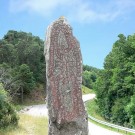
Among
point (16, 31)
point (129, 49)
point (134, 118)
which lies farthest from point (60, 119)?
point (16, 31)

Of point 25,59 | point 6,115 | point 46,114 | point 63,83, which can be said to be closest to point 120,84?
point 46,114

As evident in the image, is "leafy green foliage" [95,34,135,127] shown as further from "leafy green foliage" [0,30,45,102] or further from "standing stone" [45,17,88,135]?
"standing stone" [45,17,88,135]

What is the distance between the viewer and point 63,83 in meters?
10.7

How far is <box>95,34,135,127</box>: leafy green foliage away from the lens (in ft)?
141

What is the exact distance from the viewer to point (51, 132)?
10844 millimetres

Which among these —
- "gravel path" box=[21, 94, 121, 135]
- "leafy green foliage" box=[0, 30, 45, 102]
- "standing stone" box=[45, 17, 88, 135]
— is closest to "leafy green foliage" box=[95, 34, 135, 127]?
"gravel path" box=[21, 94, 121, 135]

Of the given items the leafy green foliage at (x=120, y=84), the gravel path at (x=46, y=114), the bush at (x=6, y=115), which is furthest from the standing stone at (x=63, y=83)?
the leafy green foliage at (x=120, y=84)

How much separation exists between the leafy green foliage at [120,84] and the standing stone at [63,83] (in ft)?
91.1

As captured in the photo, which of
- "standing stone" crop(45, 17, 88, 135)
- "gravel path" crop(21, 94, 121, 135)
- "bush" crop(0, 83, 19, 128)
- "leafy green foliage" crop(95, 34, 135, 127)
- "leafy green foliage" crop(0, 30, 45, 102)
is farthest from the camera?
"leafy green foliage" crop(0, 30, 45, 102)

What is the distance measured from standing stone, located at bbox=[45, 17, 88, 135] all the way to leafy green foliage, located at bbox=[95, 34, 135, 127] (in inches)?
1093

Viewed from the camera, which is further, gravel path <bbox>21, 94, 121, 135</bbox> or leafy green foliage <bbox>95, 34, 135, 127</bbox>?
leafy green foliage <bbox>95, 34, 135, 127</bbox>

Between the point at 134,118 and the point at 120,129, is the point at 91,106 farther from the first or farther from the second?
the point at 120,129

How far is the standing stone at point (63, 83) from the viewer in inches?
420

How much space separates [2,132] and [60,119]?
963 centimetres
